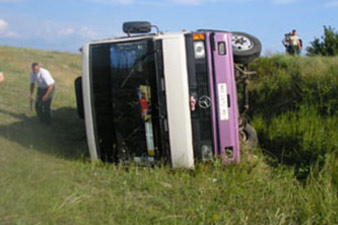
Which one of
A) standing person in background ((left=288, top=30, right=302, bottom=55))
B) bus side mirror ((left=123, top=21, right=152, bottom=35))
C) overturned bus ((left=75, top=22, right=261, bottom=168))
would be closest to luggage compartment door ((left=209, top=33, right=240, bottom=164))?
overturned bus ((left=75, top=22, right=261, bottom=168))

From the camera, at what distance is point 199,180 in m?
5.50

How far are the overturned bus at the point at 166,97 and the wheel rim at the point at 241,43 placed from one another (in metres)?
0.84

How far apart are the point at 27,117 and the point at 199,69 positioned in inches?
227

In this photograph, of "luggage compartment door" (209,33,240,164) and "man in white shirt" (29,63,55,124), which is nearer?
"luggage compartment door" (209,33,240,164)

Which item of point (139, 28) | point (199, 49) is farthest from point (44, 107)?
point (199, 49)

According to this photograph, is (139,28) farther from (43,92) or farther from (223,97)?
(43,92)

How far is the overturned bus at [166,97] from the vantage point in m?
5.70

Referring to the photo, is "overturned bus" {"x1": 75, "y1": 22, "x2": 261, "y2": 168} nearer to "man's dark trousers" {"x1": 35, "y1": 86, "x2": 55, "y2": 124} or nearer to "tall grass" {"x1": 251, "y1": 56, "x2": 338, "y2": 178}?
"tall grass" {"x1": 251, "y1": 56, "x2": 338, "y2": 178}

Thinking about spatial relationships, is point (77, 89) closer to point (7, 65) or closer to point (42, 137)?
point (42, 137)

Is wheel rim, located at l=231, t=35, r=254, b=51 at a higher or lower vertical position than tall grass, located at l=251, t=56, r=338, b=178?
higher

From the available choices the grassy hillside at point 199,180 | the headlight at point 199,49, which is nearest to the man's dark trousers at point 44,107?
the grassy hillside at point 199,180

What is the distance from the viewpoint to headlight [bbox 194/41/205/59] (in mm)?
5746

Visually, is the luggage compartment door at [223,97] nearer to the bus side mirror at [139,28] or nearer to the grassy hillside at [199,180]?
the grassy hillside at [199,180]

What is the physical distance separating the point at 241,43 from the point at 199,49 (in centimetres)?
134
